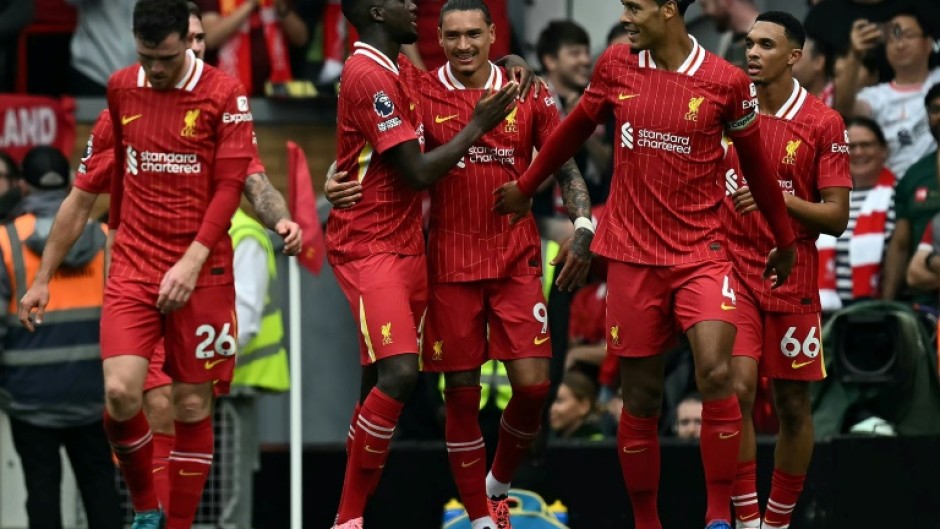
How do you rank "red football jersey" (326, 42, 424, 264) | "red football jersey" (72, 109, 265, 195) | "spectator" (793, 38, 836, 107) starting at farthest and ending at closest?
1. "spectator" (793, 38, 836, 107)
2. "red football jersey" (72, 109, 265, 195)
3. "red football jersey" (326, 42, 424, 264)

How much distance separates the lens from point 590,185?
49.7 feet

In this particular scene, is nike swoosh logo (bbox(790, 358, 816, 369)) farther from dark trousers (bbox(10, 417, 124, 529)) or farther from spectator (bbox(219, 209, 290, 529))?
dark trousers (bbox(10, 417, 124, 529))

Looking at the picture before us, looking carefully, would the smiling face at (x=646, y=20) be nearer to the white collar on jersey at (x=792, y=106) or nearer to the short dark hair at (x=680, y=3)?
the short dark hair at (x=680, y=3)

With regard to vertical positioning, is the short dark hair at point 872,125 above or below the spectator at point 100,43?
below

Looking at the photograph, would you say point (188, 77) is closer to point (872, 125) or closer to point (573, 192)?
→ point (573, 192)

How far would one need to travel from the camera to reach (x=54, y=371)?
13.1 m

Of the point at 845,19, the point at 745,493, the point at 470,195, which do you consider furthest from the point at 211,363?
the point at 845,19

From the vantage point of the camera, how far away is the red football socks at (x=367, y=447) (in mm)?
10547

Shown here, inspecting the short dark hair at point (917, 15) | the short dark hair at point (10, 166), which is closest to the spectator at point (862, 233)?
the short dark hair at point (917, 15)

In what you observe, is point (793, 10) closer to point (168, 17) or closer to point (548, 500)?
point (548, 500)

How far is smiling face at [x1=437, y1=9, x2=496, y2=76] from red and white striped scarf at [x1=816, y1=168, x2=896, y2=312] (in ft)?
12.0

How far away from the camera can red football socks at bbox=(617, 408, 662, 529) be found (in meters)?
10.6

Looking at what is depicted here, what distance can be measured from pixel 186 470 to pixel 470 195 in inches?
76.4

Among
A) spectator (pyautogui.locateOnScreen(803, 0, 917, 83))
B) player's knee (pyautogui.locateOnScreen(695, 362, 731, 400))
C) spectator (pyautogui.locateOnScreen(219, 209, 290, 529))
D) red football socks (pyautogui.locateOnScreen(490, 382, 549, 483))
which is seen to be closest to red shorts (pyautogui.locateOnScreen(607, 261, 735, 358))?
player's knee (pyautogui.locateOnScreen(695, 362, 731, 400))
